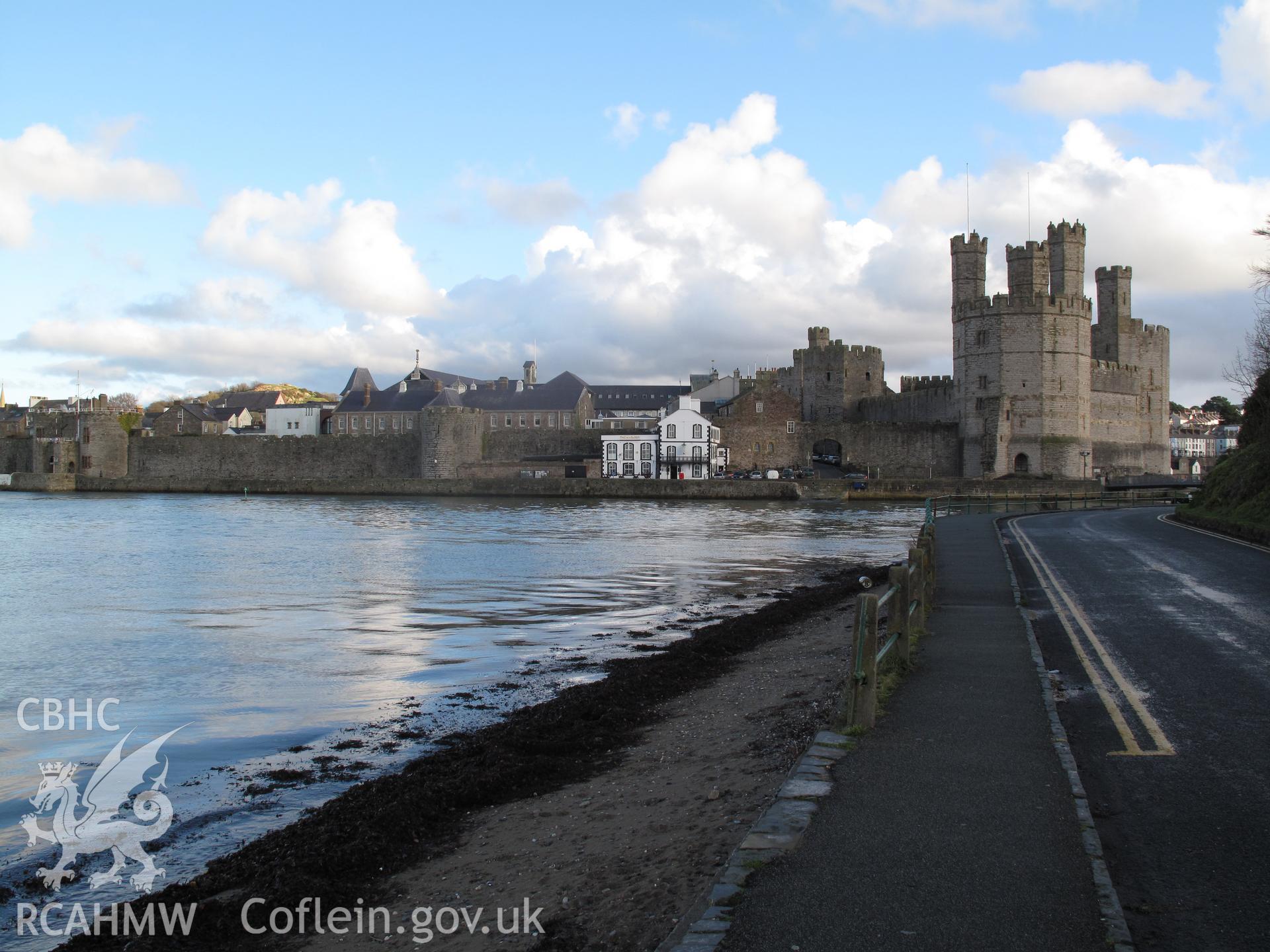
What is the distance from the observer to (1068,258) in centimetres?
6066

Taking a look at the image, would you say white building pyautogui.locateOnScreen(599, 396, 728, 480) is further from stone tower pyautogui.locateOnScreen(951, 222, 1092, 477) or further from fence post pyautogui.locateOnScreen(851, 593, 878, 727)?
fence post pyautogui.locateOnScreen(851, 593, 878, 727)

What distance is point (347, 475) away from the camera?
72875 mm

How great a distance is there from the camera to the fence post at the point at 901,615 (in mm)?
8109

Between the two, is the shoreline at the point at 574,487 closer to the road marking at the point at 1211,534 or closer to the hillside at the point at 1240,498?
the hillside at the point at 1240,498

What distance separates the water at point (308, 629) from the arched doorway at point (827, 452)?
31.3 metres

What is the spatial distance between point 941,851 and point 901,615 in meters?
3.91

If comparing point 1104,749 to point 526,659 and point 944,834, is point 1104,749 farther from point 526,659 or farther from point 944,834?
point 526,659

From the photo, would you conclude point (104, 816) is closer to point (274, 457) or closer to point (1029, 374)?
point (1029, 374)

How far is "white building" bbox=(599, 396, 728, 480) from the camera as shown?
66.6 metres

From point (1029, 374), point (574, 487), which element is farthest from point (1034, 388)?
point (574, 487)

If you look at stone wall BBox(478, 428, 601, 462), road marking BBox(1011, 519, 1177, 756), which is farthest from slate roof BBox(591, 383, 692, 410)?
road marking BBox(1011, 519, 1177, 756)

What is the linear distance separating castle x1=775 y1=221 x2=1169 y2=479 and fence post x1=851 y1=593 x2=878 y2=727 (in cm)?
5471

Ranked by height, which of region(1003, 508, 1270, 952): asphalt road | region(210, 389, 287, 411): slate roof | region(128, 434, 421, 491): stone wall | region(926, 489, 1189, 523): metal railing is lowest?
region(1003, 508, 1270, 952): asphalt road

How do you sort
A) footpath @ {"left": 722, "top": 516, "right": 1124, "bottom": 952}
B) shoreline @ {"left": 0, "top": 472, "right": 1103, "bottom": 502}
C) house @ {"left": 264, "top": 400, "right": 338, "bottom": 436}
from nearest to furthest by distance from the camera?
footpath @ {"left": 722, "top": 516, "right": 1124, "bottom": 952} < shoreline @ {"left": 0, "top": 472, "right": 1103, "bottom": 502} < house @ {"left": 264, "top": 400, "right": 338, "bottom": 436}
